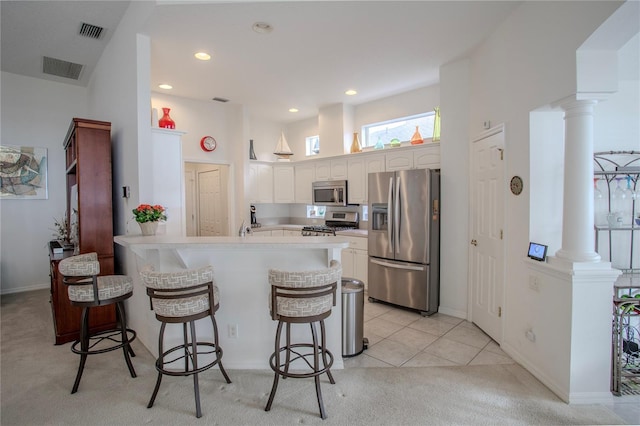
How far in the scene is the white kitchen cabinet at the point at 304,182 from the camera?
239 inches

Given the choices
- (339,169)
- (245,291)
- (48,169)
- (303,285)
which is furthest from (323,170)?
(48,169)

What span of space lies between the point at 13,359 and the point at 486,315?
464cm

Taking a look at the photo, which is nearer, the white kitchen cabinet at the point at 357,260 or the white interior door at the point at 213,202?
the white kitchen cabinet at the point at 357,260

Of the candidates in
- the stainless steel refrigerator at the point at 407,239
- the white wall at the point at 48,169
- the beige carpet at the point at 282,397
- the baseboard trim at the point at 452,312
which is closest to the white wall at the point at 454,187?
the baseboard trim at the point at 452,312

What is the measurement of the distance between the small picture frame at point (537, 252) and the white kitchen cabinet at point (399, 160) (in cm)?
211

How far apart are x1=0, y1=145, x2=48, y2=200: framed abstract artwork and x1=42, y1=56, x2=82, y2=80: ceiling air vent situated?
123cm

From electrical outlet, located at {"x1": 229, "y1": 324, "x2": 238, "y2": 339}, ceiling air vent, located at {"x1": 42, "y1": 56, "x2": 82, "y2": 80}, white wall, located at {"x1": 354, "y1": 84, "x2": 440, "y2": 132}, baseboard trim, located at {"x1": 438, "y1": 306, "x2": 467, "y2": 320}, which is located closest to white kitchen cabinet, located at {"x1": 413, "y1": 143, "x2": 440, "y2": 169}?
white wall, located at {"x1": 354, "y1": 84, "x2": 440, "y2": 132}

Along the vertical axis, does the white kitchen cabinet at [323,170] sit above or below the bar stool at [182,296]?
above

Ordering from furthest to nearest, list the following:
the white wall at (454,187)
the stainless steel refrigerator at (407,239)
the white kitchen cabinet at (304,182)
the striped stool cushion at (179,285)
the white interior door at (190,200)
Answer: the white interior door at (190,200), the white kitchen cabinet at (304,182), the stainless steel refrigerator at (407,239), the white wall at (454,187), the striped stool cushion at (179,285)

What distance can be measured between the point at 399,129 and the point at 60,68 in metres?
5.19

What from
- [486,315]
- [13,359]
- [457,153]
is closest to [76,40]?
[13,359]

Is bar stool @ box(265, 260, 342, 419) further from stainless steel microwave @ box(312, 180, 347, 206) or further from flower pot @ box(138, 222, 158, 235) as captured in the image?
stainless steel microwave @ box(312, 180, 347, 206)

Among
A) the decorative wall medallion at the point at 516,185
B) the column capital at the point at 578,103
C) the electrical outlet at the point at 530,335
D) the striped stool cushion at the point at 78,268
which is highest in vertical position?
the column capital at the point at 578,103

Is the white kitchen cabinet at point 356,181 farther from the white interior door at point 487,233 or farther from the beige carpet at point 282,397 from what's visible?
the beige carpet at point 282,397
